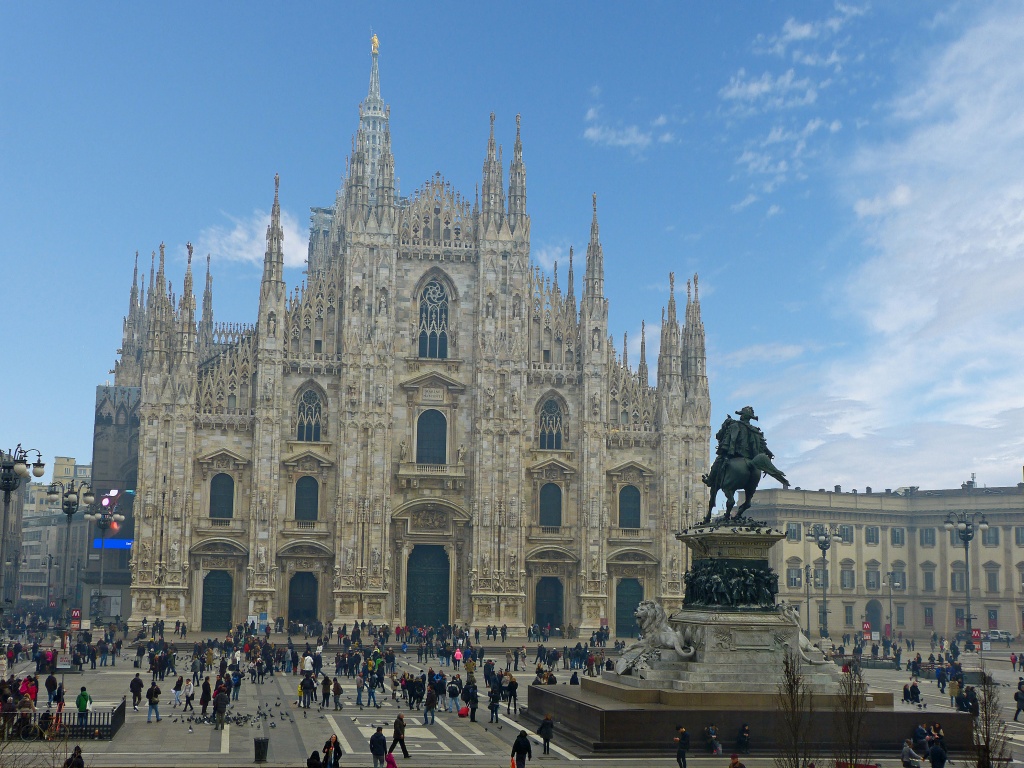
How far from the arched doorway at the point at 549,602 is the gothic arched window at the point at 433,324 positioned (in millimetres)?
13389

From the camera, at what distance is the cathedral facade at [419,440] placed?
199ft

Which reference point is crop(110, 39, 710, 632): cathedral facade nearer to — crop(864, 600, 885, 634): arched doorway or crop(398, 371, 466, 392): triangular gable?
crop(398, 371, 466, 392): triangular gable

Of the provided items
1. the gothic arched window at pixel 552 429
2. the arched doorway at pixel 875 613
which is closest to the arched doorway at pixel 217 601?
the gothic arched window at pixel 552 429

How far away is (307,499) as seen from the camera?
6241cm

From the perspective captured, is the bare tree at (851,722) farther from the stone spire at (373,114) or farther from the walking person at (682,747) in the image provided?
the stone spire at (373,114)

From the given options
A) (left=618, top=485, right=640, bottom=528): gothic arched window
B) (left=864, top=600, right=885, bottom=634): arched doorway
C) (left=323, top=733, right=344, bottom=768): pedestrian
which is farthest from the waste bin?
(left=864, top=600, right=885, bottom=634): arched doorway

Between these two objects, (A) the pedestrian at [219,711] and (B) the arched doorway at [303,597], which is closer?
(A) the pedestrian at [219,711]

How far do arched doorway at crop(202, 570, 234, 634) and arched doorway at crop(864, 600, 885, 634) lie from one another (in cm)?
4549

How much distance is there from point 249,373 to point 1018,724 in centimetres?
4112

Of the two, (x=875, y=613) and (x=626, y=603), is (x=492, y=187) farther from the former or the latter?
(x=875, y=613)

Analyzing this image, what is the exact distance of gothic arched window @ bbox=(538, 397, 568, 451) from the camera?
65375 mm

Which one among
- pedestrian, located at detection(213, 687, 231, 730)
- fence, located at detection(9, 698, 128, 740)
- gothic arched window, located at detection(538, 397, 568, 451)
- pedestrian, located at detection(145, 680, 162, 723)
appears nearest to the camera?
fence, located at detection(9, 698, 128, 740)

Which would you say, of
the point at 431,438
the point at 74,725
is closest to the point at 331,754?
the point at 74,725

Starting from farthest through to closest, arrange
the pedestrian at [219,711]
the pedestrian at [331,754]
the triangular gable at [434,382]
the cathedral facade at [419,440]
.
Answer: the triangular gable at [434,382], the cathedral facade at [419,440], the pedestrian at [219,711], the pedestrian at [331,754]
